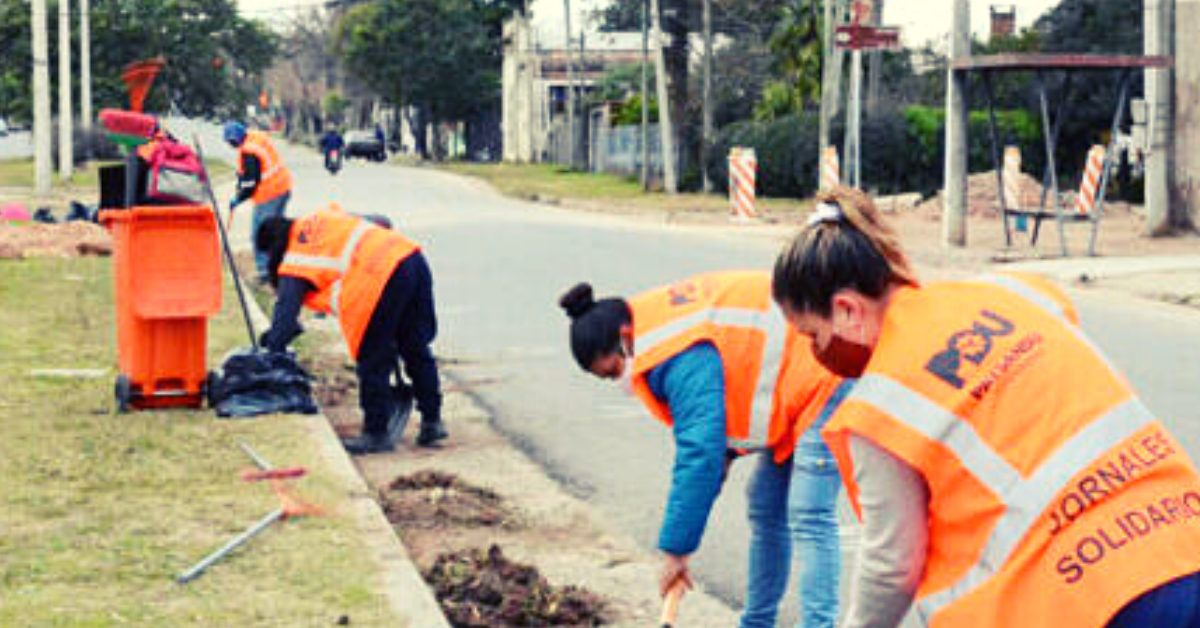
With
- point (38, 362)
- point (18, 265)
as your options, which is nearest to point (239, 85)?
point (18, 265)

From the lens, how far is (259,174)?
683 inches

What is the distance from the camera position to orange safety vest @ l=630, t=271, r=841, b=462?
15.1ft

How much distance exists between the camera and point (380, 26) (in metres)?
78.7

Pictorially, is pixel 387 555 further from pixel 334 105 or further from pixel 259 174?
pixel 334 105

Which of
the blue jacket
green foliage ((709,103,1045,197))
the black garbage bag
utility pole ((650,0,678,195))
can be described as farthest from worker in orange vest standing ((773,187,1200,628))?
utility pole ((650,0,678,195))

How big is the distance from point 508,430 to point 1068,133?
A: 1434 inches

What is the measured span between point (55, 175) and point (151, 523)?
38.3 m

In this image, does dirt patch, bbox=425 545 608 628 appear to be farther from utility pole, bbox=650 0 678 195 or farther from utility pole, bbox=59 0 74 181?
utility pole, bbox=650 0 678 195

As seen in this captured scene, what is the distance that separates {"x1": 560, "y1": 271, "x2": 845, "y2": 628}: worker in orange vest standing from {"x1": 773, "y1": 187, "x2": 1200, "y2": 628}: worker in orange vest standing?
58.7 inches

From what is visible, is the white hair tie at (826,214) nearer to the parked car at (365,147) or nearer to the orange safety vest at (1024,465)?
the orange safety vest at (1024,465)

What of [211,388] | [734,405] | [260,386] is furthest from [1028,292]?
[211,388]

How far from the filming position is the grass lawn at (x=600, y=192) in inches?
1346

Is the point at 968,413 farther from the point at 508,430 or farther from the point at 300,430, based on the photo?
the point at 508,430

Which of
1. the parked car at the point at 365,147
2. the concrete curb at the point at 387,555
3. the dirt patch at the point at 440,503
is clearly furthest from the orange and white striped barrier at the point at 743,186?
the parked car at the point at 365,147
